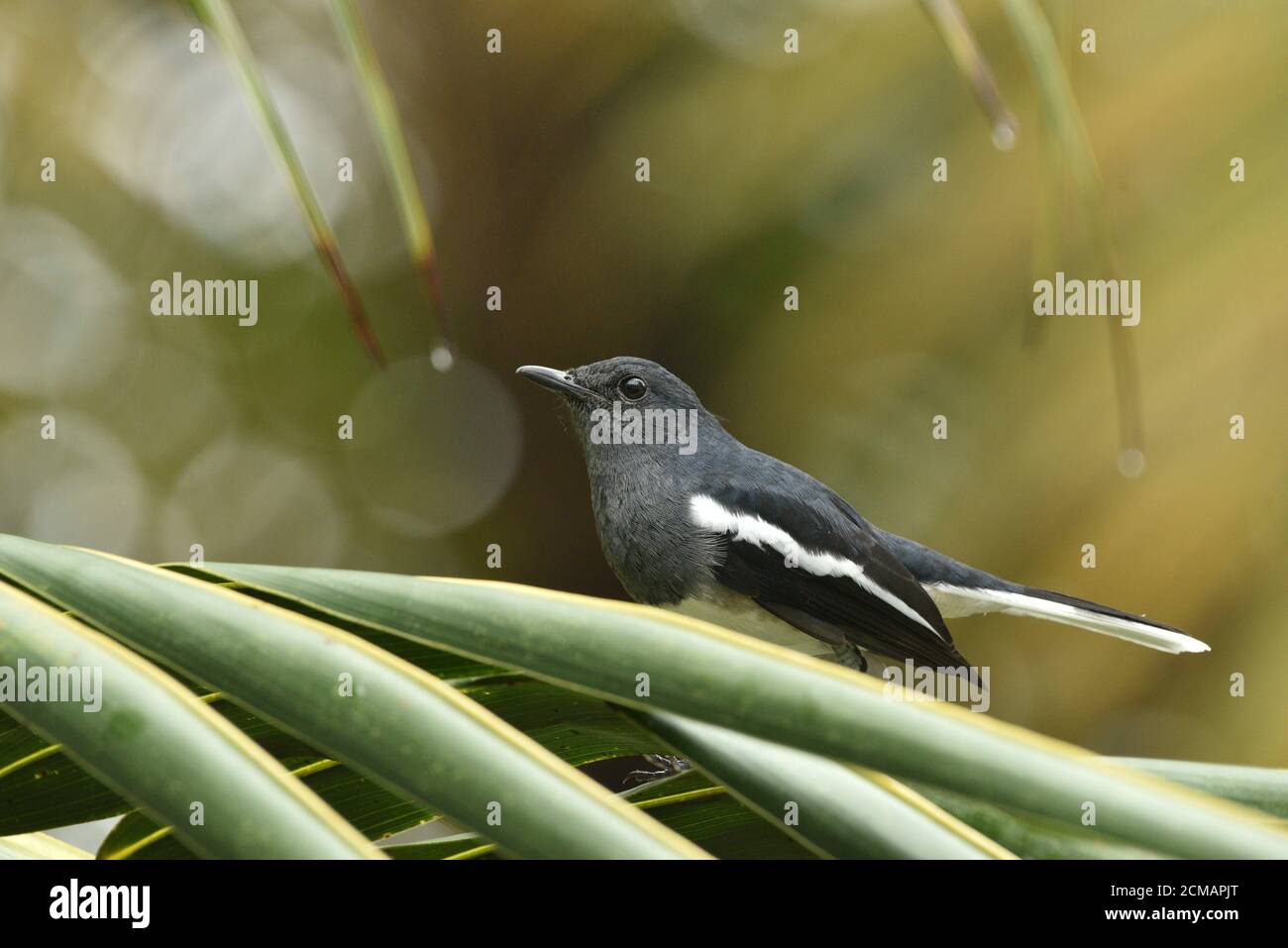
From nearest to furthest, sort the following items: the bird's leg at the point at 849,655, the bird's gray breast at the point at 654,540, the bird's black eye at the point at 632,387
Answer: the bird's gray breast at the point at 654,540 < the bird's leg at the point at 849,655 < the bird's black eye at the point at 632,387

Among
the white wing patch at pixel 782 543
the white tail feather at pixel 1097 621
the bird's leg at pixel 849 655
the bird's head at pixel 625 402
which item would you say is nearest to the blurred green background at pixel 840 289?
the bird's head at pixel 625 402

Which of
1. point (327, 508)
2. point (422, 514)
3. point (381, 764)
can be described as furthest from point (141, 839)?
point (327, 508)

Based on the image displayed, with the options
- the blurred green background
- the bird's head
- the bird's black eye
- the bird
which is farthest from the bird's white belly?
the blurred green background

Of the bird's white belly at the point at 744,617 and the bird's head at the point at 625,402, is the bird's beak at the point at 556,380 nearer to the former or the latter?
the bird's head at the point at 625,402

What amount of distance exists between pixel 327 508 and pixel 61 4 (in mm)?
1862

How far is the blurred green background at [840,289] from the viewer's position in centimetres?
238

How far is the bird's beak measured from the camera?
2.04 metres

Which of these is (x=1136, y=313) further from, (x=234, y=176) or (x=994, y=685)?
(x=234, y=176)

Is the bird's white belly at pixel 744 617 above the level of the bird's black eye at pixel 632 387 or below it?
below

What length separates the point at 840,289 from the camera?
268cm

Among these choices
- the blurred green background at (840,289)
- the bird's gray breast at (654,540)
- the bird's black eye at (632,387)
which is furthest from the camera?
the blurred green background at (840,289)

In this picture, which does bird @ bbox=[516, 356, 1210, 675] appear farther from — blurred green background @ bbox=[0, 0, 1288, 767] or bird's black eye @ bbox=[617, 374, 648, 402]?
blurred green background @ bbox=[0, 0, 1288, 767]

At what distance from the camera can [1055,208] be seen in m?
1.07

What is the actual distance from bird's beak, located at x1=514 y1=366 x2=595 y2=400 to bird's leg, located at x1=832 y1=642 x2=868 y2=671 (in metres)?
0.69
